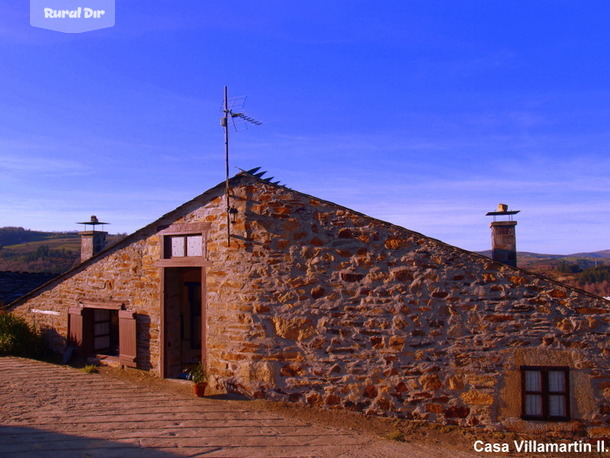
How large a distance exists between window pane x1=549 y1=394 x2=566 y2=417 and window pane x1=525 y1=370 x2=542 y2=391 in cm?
25

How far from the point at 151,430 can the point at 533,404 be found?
555 cm

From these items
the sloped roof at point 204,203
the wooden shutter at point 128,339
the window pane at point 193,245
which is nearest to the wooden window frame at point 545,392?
the sloped roof at point 204,203

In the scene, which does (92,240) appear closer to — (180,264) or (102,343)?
(102,343)

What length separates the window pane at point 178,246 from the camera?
339 inches

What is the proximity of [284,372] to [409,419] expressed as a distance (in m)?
2.07

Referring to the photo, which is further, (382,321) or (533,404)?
(382,321)

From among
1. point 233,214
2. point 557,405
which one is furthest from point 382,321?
point 233,214

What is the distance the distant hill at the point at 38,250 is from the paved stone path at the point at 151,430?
17435mm

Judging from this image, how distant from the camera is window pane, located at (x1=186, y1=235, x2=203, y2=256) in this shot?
329 inches

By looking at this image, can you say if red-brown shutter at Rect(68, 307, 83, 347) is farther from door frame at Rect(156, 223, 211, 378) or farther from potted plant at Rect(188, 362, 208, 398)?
potted plant at Rect(188, 362, 208, 398)

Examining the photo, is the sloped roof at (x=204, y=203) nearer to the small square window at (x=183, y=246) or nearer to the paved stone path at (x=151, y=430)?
the small square window at (x=183, y=246)

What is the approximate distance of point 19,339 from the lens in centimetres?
1092

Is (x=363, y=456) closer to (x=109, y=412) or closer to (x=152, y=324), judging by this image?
(x=109, y=412)

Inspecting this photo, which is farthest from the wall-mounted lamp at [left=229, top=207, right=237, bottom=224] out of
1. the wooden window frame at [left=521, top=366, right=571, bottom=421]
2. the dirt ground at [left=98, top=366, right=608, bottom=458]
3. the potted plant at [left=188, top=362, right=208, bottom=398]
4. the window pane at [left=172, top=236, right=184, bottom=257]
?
the wooden window frame at [left=521, top=366, right=571, bottom=421]
